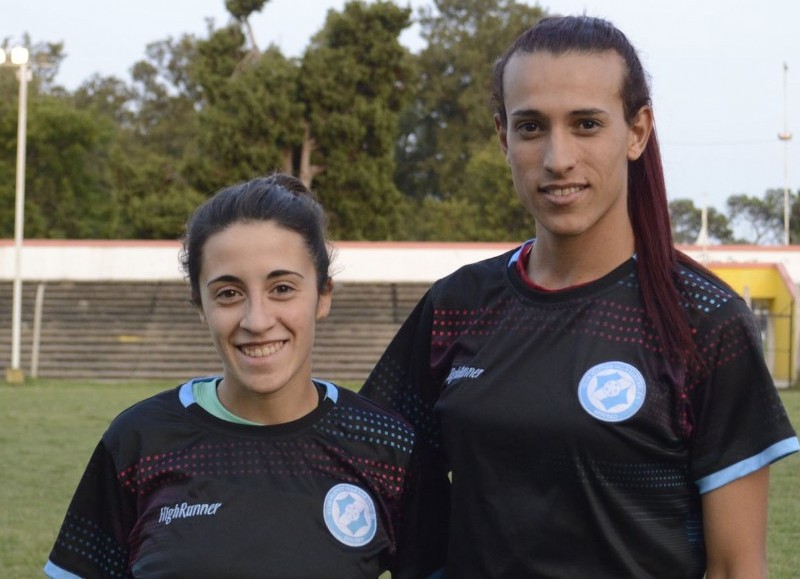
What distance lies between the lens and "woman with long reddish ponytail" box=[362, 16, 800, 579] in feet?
7.84

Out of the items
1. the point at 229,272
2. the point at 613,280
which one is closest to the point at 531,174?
the point at 613,280

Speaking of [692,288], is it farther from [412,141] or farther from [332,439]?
[412,141]

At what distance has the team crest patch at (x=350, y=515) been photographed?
106 inches

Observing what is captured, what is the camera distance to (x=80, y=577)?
282 centimetres

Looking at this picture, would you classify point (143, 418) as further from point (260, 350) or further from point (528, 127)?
point (528, 127)

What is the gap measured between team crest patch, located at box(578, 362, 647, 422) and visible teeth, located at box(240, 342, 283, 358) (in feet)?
2.19

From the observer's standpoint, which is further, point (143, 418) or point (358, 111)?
point (358, 111)

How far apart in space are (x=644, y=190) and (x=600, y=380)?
40 centimetres

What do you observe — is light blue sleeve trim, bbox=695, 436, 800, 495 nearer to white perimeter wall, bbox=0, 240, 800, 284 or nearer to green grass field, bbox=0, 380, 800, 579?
green grass field, bbox=0, 380, 800, 579

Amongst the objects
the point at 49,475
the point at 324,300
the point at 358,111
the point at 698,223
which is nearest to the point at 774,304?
the point at 358,111

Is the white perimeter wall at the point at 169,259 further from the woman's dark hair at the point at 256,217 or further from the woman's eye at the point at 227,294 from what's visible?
the woman's eye at the point at 227,294

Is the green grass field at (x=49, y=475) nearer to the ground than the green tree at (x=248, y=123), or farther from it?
nearer to the ground

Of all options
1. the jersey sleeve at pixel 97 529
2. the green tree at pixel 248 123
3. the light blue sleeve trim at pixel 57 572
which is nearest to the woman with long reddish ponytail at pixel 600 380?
the jersey sleeve at pixel 97 529

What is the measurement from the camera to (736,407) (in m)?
2.39
